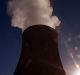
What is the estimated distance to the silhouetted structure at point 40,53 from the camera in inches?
378

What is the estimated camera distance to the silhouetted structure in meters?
9.61

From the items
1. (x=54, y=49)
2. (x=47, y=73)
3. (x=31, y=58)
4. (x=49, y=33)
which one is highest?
(x=49, y=33)

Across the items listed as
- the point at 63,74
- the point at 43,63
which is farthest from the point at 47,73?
the point at 63,74

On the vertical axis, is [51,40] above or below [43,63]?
above

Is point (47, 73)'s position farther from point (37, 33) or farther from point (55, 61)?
point (37, 33)

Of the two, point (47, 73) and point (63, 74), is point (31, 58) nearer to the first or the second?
point (47, 73)

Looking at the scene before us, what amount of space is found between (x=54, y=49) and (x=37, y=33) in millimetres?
1310

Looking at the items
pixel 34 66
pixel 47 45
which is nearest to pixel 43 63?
pixel 34 66

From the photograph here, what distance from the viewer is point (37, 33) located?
1026cm

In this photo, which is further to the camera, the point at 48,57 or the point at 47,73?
the point at 48,57

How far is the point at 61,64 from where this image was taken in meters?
10.4

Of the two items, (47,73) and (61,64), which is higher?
(61,64)

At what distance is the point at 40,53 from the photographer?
1005 cm

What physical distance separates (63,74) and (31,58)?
2.00m
